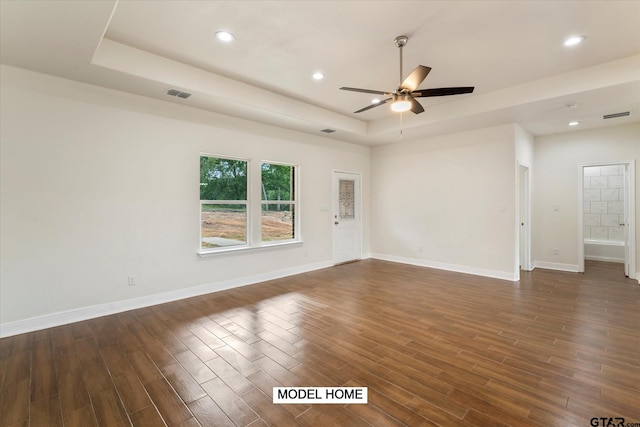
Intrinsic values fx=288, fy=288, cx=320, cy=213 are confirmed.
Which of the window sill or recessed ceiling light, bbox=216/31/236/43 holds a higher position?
recessed ceiling light, bbox=216/31/236/43

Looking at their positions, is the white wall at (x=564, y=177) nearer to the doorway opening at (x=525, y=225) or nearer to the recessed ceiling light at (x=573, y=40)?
the doorway opening at (x=525, y=225)

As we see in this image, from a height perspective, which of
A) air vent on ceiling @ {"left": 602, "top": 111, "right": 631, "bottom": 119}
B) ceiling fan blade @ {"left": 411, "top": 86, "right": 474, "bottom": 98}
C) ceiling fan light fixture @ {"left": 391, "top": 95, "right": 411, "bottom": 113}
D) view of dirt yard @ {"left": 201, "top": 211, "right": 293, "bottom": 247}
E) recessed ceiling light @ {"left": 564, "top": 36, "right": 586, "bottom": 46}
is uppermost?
recessed ceiling light @ {"left": 564, "top": 36, "right": 586, "bottom": 46}

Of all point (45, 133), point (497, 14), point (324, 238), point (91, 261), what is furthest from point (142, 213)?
point (497, 14)

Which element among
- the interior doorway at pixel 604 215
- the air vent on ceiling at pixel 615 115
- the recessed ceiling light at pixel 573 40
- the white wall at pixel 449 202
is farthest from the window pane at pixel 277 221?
the interior doorway at pixel 604 215

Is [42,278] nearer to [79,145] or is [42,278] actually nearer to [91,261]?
[91,261]

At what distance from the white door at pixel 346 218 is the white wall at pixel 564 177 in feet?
12.6

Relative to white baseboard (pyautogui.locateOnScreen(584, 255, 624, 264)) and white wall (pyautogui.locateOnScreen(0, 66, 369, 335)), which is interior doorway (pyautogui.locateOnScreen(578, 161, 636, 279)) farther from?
white wall (pyautogui.locateOnScreen(0, 66, 369, 335))

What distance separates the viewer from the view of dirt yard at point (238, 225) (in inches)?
182

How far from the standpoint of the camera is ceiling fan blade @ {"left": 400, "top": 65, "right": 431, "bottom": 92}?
8.85 feet

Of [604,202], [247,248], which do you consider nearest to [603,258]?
[604,202]

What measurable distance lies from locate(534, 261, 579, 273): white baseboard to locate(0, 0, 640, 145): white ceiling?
2.86 m

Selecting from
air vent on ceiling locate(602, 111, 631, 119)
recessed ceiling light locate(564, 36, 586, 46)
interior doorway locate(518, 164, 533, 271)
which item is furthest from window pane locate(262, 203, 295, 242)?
air vent on ceiling locate(602, 111, 631, 119)

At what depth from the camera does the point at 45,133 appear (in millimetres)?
3236

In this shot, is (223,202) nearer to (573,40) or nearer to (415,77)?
(415,77)
